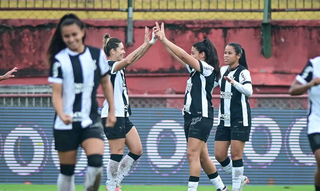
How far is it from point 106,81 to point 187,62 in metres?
1.87

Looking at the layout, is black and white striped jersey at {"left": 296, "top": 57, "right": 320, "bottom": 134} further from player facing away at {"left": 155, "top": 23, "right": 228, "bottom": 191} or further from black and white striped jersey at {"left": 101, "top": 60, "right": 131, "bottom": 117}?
black and white striped jersey at {"left": 101, "top": 60, "right": 131, "bottom": 117}

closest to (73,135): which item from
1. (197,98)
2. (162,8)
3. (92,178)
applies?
(92,178)

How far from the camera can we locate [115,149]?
804 cm

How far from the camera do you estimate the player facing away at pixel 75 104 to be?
5645 mm

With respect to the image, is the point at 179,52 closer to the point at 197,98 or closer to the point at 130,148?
the point at 197,98

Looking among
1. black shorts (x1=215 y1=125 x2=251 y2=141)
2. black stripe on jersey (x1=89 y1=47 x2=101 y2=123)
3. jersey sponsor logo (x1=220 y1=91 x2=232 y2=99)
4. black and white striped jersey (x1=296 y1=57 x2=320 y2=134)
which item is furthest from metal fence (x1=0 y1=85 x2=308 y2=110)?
black stripe on jersey (x1=89 y1=47 x2=101 y2=123)

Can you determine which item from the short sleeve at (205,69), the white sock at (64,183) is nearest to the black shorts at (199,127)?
the short sleeve at (205,69)

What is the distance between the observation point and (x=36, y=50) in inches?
511

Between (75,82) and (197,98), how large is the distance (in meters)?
2.55

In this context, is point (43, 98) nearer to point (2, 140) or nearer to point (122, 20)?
point (2, 140)

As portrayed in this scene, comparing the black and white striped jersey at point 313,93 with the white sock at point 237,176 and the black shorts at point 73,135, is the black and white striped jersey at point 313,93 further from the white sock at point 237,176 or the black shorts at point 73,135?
the black shorts at point 73,135

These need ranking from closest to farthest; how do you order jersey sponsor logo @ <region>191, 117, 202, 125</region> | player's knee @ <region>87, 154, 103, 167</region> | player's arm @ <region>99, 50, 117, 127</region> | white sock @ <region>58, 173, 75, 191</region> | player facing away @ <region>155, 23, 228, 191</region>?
player's knee @ <region>87, 154, 103, 167</region> → white sock @ <region>58, 173, 75, 191</region> → player's arm @ <region>99, 50, 117, 127</region> → player facing away @ <region>155, 23, 228, 191</region> → jersey sponsor logo @ <region>191, 117, 202, 125</region>

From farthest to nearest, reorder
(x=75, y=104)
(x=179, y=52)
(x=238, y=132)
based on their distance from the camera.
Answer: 1. (x=238, y=132)
2. (x=179, y=52)
3. (x=75, y=104)

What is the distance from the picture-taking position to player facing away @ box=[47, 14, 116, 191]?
18.5ft
